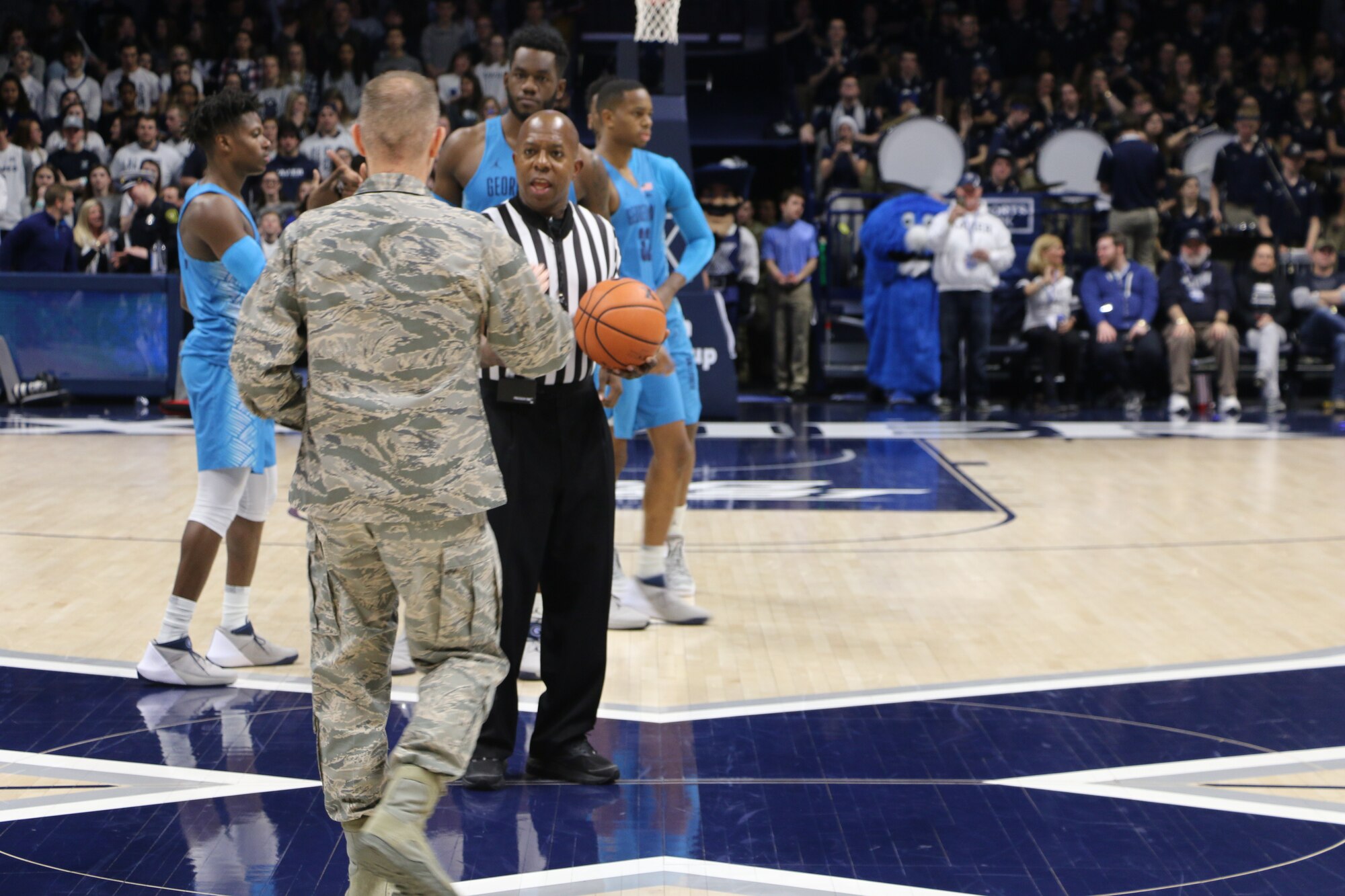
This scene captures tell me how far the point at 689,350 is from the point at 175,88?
12203 mm

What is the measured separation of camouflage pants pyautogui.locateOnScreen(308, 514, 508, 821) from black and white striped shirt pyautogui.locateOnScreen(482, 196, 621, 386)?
1.09m

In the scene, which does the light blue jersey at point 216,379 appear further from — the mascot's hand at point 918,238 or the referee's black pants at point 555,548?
the mascot's hand at point 918,238

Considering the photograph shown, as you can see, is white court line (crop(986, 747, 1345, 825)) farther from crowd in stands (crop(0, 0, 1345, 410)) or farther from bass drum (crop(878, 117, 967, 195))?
bass drum (crop(878, 117, 967, 195))

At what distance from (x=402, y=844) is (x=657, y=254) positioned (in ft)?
11.5

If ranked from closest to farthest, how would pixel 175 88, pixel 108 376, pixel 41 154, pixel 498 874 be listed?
pixel 498 874, pixel 108 376, pixel 41 154, pixel 175 88

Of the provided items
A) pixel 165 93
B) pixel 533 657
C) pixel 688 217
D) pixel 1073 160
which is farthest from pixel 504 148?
pixel 165 93

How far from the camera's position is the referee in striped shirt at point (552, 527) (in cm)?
394

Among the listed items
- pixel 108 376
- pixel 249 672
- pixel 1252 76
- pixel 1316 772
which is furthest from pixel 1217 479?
pixel 1252 76

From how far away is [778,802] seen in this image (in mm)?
3828

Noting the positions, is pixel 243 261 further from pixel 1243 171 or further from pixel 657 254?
pixel 1243 171

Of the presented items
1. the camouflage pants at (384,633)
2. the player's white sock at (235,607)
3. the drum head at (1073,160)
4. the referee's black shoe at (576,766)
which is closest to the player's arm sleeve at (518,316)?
the camouflage pants at (384,633)

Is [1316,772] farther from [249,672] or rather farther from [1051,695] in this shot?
[249,672]

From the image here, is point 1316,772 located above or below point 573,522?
below

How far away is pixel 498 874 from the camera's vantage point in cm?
332
